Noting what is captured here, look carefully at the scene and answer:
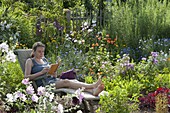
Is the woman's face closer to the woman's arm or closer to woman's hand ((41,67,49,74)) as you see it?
the woman's arm

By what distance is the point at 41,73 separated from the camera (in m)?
6.07

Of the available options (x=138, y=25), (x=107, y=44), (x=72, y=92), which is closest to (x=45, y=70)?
(x=72, y=92)

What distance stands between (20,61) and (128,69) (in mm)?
1901

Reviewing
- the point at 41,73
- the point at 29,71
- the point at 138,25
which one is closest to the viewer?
the point at 41,73

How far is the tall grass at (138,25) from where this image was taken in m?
10.4

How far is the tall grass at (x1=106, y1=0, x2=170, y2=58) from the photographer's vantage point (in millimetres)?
10406

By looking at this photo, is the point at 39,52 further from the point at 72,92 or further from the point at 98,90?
the point at 98,90

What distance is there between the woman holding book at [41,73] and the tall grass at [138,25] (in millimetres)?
3897

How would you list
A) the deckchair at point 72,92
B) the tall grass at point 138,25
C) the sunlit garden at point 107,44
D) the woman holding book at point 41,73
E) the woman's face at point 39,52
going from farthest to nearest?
1. the tall grass at point 138,25
2. the woman's face at point 39,52
3. the sunlit garden at point 107,44
4. the woman holding book at point 41,73
5. the deckchair at point 72,92

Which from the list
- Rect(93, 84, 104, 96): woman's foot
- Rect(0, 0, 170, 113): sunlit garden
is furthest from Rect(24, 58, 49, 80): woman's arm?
Rect(93, 84, 104, 96): woman's foot

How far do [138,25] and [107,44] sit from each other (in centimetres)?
105

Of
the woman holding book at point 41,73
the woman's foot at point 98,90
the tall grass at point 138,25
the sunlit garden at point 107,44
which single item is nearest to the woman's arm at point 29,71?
the woman holding book at point 41,73

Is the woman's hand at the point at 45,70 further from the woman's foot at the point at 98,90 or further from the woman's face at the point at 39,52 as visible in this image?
the woman's foot at the point at 98,90

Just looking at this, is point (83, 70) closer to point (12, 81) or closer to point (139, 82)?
point (139, 82)
